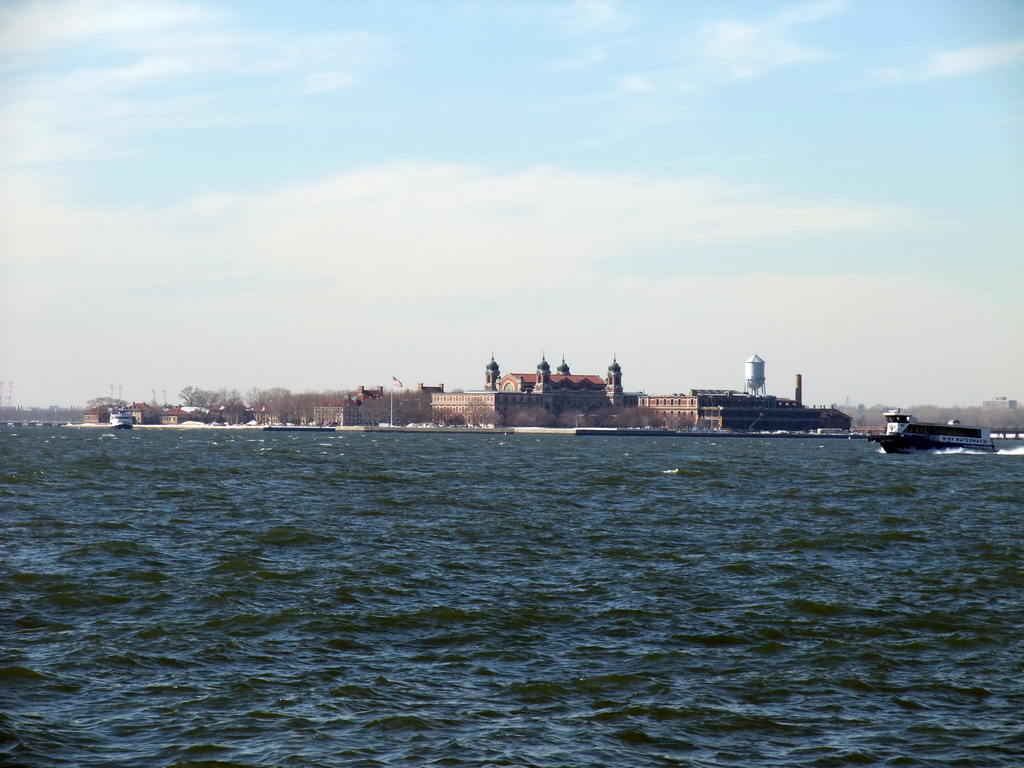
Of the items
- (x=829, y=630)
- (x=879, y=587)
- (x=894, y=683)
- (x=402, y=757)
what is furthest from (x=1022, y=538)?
(x=402, y=757)

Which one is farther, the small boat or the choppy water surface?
the small boat

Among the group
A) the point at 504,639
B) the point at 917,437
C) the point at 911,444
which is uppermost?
the point at 917,437

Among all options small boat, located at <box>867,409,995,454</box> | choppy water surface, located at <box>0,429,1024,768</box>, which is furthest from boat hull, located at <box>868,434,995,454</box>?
choppy water surface, located at <box>0,429,1024,768</box>

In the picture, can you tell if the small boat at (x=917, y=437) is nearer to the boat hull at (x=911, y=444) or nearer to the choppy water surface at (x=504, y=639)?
the boat hull at (x=911, y=444)

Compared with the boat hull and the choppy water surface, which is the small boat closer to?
the boat hull

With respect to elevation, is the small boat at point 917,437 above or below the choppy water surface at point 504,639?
above

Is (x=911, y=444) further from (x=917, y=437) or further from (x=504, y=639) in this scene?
(x=504, y=639)

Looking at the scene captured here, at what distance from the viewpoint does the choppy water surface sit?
51.7 ft

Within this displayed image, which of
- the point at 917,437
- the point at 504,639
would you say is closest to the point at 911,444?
the point at 917,437

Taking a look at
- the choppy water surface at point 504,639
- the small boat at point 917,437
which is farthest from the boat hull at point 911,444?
the choppy water surface at point 504,639

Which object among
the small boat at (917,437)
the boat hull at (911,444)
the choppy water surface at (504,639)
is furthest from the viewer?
the small boat at (917,437)

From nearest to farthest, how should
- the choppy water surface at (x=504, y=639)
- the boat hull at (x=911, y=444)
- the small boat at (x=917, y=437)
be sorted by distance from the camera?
the choppy water surface at (x=504, y=639), the boat hull at (x=911, y=444), the small boat at (x=917, y=437)

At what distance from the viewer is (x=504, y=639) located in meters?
21.6

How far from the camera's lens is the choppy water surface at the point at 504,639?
15.8 meters
